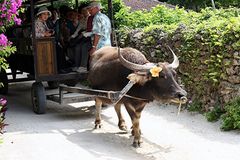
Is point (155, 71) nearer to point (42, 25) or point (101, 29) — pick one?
point (101, 29)

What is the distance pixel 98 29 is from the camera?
907cm

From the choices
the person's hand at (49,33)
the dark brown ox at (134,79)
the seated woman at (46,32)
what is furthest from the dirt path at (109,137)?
the person's hand at (49,33)

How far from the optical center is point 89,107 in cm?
1012

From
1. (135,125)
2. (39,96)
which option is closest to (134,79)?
(135,125)

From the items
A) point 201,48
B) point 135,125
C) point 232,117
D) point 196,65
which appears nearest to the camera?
point 135,125

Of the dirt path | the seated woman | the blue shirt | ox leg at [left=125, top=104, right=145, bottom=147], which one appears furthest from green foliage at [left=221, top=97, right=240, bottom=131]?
the seated woman

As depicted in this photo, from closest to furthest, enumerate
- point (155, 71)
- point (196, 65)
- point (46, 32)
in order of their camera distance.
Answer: point (155, 71) → point (196, 65) → point (46, 32)

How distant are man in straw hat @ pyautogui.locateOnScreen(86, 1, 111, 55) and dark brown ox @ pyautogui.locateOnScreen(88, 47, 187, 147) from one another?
2.17ft

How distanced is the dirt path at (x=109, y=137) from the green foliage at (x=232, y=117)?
148 millimetres

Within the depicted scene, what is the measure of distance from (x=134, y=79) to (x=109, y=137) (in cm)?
139

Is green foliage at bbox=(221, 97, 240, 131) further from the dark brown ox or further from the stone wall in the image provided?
the dark brown ox

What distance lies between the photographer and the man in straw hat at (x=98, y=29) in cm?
906

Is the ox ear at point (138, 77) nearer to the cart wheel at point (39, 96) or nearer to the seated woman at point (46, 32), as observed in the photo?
the cart wheel at point (39, 96)

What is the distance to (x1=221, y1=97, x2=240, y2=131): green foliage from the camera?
7594mm
